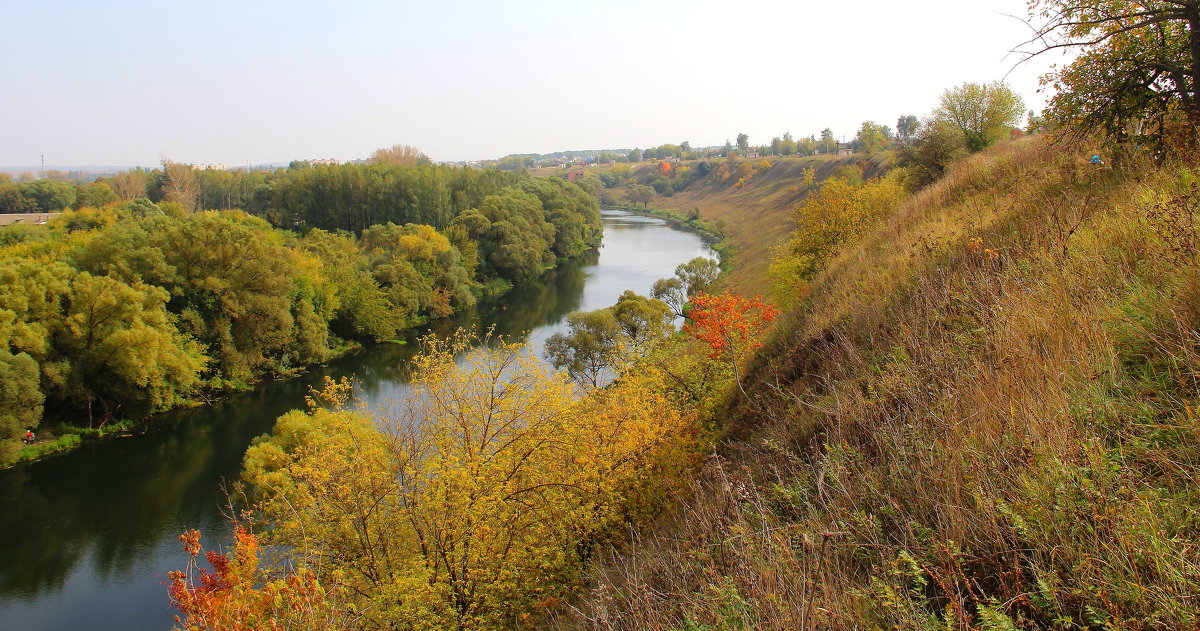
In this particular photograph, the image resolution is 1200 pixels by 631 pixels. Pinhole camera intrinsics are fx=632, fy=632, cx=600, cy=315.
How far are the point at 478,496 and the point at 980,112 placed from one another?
25.8 metres

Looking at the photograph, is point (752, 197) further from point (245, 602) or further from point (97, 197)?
point (245, 602)

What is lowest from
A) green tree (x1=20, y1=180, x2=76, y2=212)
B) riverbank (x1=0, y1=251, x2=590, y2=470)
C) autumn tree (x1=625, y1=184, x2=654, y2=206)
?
riverbank (x1=0, y1=251, x2=590, y2=470)

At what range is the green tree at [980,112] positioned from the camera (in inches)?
978

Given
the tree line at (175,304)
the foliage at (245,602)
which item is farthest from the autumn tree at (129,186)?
the foliage at (245,602)

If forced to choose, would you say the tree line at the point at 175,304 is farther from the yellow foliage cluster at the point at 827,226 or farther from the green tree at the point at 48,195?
the green tree at the point at 48,195

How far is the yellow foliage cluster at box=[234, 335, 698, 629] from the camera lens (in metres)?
8.02

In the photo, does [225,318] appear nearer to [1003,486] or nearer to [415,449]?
[415,449]

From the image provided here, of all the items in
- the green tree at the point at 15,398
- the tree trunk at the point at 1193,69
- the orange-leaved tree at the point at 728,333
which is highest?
the tree trunk at the point at 1193,69

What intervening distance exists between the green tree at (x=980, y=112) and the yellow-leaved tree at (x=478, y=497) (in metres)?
21.3

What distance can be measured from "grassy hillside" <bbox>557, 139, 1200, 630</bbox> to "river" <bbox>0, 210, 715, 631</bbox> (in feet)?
43.9

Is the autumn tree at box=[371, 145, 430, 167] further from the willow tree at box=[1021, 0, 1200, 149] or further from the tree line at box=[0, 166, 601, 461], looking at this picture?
the willow tree at box=[1021, 0, 1200, 149]

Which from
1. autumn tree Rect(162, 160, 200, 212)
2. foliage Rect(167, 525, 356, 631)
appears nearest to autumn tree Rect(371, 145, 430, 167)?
autumn tree Rect(162, 160, 200, 212)

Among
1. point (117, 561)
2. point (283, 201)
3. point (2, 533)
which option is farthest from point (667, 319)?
point (283, 201)

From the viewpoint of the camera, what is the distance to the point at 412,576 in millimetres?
7371
